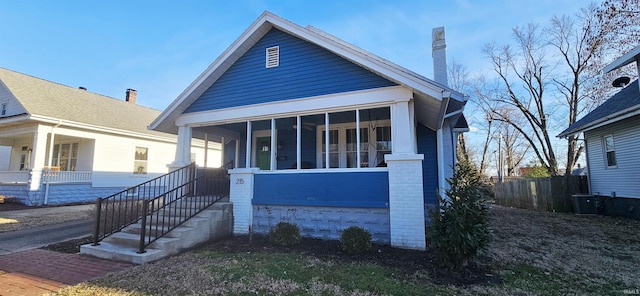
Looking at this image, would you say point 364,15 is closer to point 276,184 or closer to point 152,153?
point 276,184

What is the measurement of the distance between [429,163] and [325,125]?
3529mm

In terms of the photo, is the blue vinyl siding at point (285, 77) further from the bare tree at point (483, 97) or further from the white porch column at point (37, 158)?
the bare tree at point (483, 97)

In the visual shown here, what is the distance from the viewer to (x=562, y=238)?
7.68 meters

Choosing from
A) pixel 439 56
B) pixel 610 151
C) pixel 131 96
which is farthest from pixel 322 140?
pixel 131 96

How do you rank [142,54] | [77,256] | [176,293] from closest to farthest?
[176,293]
[77,256]
[142,54]

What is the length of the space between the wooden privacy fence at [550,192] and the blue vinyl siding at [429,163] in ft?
28.1

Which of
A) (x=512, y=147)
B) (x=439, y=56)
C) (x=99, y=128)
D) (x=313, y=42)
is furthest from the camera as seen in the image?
(x=512, y=147)

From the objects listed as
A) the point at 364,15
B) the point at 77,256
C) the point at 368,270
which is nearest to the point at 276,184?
the point at 368,270

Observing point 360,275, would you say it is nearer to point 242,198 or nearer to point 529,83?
point 242,198

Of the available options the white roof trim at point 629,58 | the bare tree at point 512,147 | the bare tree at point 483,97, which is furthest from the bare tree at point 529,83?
the white roof trim at point 629,58

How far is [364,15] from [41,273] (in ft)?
41.5

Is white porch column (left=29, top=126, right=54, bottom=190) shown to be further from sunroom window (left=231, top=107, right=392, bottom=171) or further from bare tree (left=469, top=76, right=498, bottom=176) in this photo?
bare tree (left=469, top=76, right=498, bottom=176)

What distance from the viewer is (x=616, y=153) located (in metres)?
11.7

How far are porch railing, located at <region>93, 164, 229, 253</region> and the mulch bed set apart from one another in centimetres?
71
